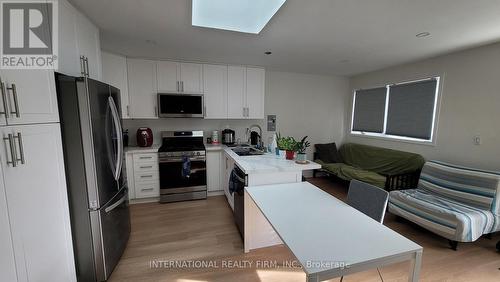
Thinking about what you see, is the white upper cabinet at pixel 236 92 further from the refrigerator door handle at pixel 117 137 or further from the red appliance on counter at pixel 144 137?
the refrigerator door handle at pixel 117 137

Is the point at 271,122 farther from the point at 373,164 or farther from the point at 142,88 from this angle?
the point at 142,88

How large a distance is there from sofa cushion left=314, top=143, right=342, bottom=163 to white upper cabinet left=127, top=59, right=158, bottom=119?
344 centimetres

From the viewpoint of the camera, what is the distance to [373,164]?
12.6 feet

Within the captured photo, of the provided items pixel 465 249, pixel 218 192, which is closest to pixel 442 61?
pixel 465 249

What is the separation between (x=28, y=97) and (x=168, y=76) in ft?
7.69

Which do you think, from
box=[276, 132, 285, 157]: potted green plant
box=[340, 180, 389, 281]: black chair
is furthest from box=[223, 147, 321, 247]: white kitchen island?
box=[340, 180, 389, 281]: black chair

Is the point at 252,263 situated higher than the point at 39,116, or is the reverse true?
the point at 39,116

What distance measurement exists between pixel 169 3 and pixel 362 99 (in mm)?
4219

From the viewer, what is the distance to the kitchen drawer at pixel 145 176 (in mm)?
3184

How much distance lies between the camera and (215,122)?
4012 mm

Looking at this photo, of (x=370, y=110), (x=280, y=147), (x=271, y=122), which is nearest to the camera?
(x=280, y=147)

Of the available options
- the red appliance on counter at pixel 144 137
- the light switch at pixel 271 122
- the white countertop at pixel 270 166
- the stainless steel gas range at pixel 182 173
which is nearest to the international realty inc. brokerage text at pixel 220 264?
the white countertop at pixel 270 166

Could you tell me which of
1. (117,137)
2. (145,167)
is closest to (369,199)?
(117,137)

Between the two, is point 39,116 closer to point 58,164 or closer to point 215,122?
point 58,164
